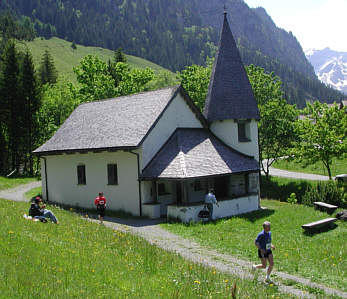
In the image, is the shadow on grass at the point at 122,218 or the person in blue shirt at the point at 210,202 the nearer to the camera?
the shadow on grass at the point at 122,218

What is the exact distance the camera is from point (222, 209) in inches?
845

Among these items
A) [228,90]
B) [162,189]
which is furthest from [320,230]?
[228,90]

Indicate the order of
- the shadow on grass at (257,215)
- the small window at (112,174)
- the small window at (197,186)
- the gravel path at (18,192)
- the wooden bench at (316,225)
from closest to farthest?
1. the wooden bench at (316,225)
2. the shadow on grass at (257,215)
3. the small window at (112,174)
4. the small window at (197,186)
5. the gravel path at (18,192)

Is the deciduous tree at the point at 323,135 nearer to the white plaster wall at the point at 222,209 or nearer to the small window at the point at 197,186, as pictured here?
the white plaster wall at the point at 222,209

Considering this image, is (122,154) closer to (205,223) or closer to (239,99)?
(205,223)

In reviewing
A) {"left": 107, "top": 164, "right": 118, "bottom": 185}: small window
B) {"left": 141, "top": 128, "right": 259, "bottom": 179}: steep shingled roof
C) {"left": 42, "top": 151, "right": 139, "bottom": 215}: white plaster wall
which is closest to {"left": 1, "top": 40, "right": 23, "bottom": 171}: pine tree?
{"left": 42, "top": 151, "right": 139, "bottom": 215}: white plaster wall

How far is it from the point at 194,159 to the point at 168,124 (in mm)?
2924

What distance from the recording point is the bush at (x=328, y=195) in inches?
1051

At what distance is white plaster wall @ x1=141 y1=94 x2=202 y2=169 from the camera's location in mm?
21766

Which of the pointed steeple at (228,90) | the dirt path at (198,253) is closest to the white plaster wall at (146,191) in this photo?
the dirt path at (198,253)

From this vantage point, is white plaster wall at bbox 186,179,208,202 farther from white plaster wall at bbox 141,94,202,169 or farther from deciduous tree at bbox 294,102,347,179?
deciduous tree at bbox 294,102,347,179

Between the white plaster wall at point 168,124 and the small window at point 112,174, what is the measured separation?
7.69ft

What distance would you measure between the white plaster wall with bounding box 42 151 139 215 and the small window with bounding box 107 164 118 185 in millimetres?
219

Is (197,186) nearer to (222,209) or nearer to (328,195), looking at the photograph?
(222,209)
